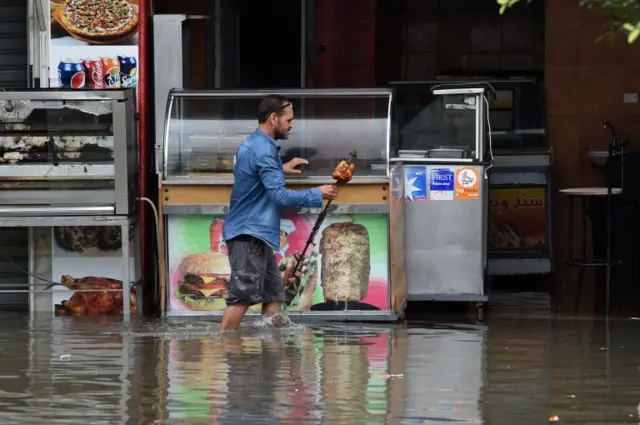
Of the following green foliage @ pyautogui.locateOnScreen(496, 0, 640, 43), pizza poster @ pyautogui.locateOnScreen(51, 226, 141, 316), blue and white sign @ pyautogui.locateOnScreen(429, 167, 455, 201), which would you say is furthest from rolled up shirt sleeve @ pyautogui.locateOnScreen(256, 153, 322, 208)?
green foliage @ pyautogui.locateOnScreen(496, 0, 640, 43)

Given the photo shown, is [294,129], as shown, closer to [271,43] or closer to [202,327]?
[202,327]

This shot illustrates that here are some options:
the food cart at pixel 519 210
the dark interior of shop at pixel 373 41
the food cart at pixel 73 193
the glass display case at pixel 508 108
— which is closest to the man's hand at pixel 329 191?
the food cart at pixel 73 193

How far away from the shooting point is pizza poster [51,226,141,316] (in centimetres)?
1090

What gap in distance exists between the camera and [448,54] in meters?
16.2

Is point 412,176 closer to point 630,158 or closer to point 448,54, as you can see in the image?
point 630,158

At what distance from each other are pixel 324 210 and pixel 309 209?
353 mm

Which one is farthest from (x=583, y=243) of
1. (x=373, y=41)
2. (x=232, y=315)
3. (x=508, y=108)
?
(x=232, y=315)

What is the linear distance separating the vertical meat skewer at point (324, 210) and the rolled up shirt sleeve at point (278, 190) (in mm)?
238

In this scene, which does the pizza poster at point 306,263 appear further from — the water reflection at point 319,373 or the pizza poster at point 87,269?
the pizza poster at point 87,269

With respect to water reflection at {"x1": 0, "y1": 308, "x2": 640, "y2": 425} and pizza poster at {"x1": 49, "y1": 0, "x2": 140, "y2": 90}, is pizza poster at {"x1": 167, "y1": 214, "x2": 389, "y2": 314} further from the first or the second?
pizza poster at {"x1": 49, "y1": 0, "x2": 140, "y2": 90}

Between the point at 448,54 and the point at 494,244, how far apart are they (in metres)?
3.87

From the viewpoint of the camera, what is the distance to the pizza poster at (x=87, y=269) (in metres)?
10.9

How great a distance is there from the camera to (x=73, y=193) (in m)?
10.7

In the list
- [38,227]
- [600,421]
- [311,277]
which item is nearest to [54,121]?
[38,227]
